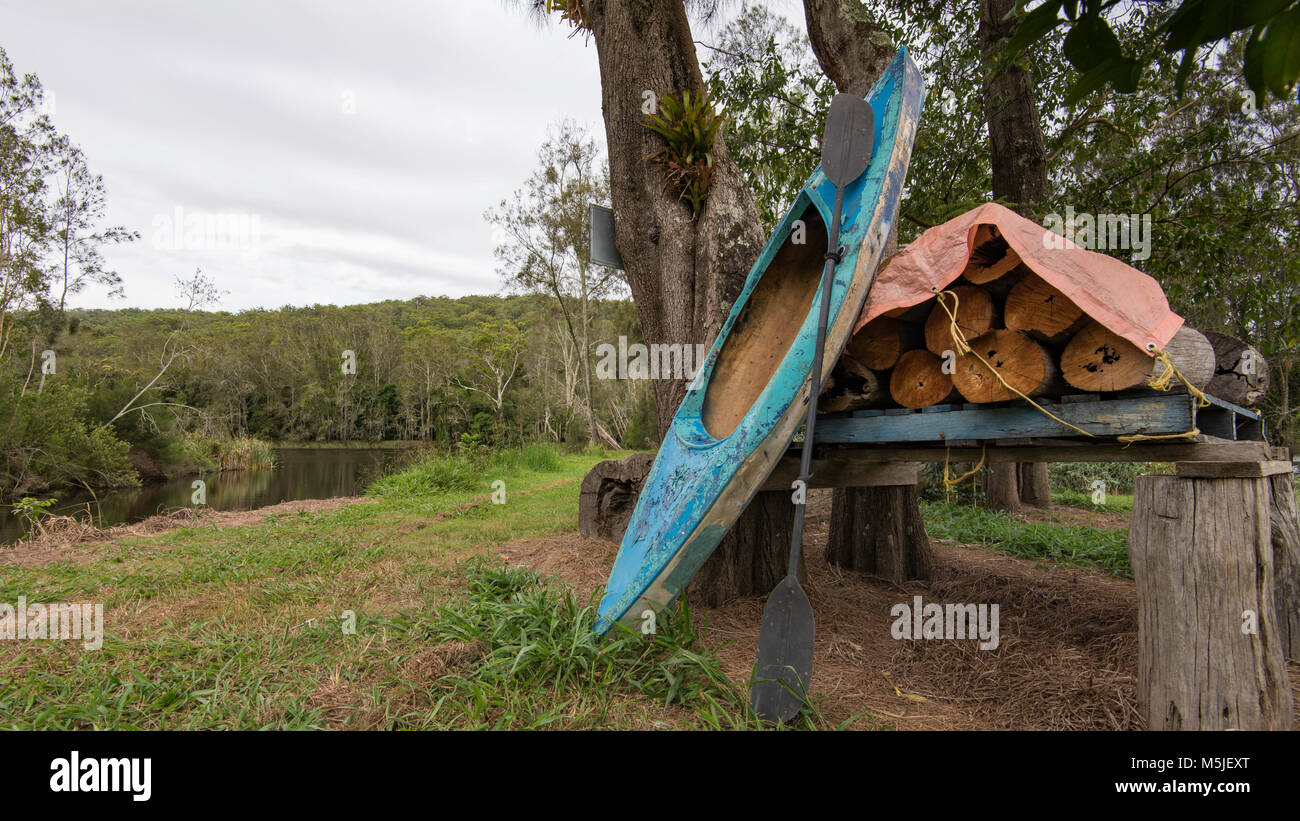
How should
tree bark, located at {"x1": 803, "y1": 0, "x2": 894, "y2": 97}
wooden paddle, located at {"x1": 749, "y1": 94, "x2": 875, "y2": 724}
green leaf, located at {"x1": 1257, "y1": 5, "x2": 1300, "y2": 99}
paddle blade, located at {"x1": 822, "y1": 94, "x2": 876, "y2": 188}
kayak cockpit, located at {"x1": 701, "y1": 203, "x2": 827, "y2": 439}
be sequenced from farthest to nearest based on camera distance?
tree bark, located at {"x1": 803, "y1": 0, "x2": 894, "y2": 97} < kayak cockpit, located at {"x1": 701, "y1": 203, "x2": 827, "y2": 439} < paddle blade, located at {"x1": 822, "y1": 94, "x2": 876, "y2": 188} < wooden paddle, located at {"x1": 749, "y1": 94, "x2": 875, "y2": 724} < green leaf, located at {"x1": 1257, "y1": 5, "x2": 1300, "y2": 99}

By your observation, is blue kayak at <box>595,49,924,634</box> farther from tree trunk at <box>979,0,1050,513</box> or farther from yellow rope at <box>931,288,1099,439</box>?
tree trunk at <box>979,0,1050,513</box>

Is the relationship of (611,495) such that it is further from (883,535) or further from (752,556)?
(883,535)

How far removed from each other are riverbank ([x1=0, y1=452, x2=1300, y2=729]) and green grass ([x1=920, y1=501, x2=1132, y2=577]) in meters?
0.16

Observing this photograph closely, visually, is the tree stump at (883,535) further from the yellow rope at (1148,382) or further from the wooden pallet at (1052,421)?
the yellow rope at (1148,382)

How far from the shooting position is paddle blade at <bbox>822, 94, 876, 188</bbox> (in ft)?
9.44

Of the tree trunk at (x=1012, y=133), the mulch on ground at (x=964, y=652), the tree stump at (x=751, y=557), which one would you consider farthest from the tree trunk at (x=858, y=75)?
the tree trunk at (x=1012, y=133)

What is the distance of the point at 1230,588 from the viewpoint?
1.96 meters

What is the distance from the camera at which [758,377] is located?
131 inches

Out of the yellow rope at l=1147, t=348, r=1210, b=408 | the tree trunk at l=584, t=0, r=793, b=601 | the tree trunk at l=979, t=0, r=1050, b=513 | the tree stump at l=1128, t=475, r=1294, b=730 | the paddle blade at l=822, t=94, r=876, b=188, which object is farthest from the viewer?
the tree trunk at l=979, t=0, r=1050, b=513

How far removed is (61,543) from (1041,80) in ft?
33.1

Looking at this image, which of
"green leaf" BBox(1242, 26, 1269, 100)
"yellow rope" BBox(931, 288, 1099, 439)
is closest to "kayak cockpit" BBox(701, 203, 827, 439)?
"yellow rope" BBox(931, 288, 1099, 439)

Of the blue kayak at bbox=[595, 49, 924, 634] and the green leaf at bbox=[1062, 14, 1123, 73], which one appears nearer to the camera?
the green leaf at bbox=[1062, 14, 1123, 73]

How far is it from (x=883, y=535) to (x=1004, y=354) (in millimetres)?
1989

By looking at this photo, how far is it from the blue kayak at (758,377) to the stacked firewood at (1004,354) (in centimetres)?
31
